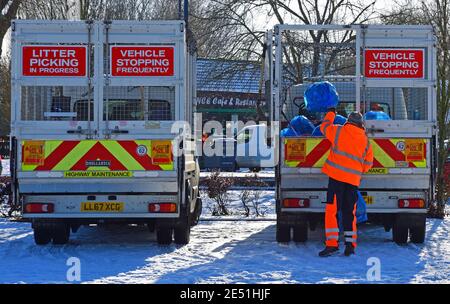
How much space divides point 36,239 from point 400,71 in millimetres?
5563

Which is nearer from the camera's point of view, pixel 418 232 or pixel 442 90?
pixel 418 232

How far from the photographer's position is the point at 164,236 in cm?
1126

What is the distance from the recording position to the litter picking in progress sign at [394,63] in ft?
35.8

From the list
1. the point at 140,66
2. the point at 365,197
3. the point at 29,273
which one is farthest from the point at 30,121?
the point at 365,197

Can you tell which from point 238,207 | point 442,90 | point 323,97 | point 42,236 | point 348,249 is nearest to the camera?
point 348,249

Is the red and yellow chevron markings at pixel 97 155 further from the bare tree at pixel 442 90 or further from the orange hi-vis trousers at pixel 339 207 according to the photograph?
the bare tree at pixel 442 90

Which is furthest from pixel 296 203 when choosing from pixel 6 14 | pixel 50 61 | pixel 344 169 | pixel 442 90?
pixel 6 14

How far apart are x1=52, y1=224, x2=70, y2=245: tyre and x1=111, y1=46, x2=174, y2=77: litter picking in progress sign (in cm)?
225

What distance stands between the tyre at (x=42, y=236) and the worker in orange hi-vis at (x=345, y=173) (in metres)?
3.80

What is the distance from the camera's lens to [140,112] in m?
10.9

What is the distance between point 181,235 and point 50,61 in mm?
2997

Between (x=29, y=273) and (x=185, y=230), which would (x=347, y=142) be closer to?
(x=185, y=230)

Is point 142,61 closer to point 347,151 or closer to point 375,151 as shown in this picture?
point 347,151

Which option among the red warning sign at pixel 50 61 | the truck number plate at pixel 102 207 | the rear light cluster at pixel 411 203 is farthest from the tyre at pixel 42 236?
the rear light cluster at pixel 411 203
